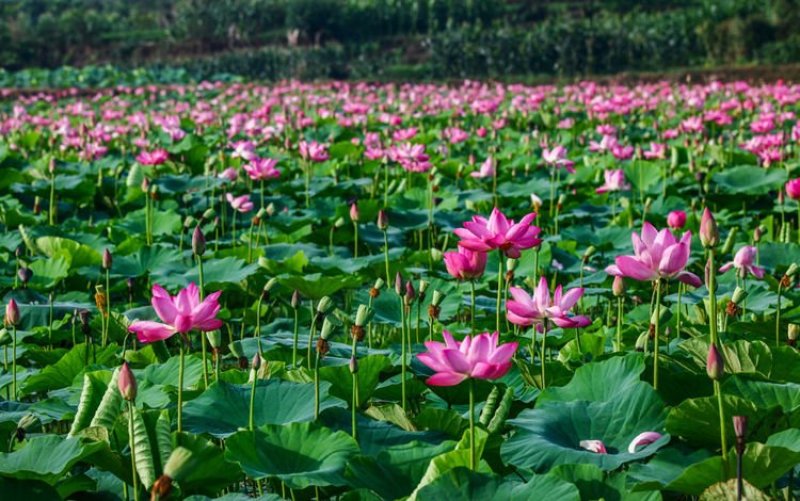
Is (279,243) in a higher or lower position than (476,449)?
lower

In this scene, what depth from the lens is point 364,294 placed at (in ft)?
8.71

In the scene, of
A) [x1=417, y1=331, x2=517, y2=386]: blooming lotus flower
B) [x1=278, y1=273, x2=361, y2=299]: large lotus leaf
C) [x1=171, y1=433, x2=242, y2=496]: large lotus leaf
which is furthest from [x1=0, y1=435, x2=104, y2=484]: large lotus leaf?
[x1=278, y1=273, x2=361, y2=299]: large lotus leaf

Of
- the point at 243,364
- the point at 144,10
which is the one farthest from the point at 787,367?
the point at 144,10

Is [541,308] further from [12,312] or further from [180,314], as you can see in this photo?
[12,312]

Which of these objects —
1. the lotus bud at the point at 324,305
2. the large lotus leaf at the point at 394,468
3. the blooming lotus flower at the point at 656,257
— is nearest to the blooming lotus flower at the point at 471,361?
the large lotus leaf at the point at 394,468

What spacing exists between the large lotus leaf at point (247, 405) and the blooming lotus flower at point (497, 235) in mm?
374

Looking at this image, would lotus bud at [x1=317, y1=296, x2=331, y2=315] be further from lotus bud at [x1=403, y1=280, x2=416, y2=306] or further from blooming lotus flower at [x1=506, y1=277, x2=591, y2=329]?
blooming lotus flower at [x1=506, y1=277, x2=591, y2=329]

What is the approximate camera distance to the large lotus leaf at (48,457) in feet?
4.65

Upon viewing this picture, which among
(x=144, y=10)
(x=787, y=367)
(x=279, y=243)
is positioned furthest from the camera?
(x=144, y=10)

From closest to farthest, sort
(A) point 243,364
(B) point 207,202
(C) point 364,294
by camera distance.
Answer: (A) point 243,364, (C) point 364,294, (B) point 207,202

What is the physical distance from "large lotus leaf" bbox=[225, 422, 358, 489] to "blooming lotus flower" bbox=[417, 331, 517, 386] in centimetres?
20

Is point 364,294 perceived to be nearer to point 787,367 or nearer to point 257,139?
point 787,367

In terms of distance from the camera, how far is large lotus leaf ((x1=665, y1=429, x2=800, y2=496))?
1.29m

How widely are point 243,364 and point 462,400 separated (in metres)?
0.50
